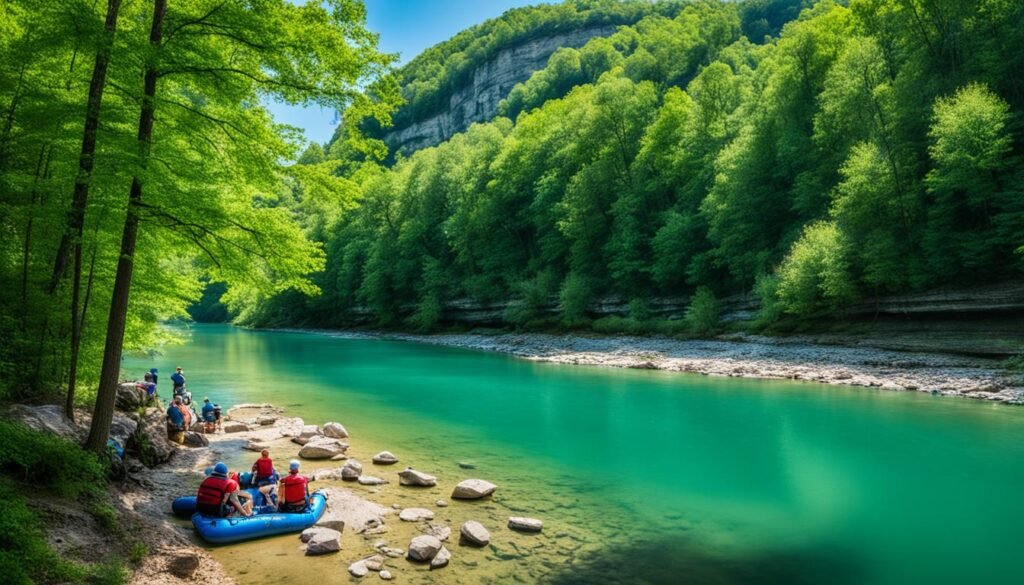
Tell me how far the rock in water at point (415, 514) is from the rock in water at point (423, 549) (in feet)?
4.97

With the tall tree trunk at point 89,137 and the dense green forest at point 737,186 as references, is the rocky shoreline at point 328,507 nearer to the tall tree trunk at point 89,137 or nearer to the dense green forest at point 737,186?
the tall tree trunk at point 89,137

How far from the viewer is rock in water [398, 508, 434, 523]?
1141cm

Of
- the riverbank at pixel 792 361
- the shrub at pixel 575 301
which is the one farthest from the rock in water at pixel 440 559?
the shrub at pixel 575 301

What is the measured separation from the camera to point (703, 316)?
45.1 metres

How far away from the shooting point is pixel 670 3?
150m

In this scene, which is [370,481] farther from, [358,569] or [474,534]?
[358,569]

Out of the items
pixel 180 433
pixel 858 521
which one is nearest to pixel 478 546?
pixel 858 521

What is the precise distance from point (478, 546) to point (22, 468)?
714 centimetres

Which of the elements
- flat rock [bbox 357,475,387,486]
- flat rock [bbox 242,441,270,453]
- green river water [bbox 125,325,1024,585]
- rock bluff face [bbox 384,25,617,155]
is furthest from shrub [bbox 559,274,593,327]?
rock bluff face [bbox 384,25,617,155]

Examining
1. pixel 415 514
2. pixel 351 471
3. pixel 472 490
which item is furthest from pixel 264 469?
pixel 472 490

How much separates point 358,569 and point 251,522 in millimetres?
2535

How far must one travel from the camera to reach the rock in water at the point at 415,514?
11406 mm

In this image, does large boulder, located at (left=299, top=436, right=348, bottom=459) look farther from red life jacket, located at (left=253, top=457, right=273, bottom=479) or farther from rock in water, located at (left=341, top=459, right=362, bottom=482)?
red life jacket, located at (left=253, top=457, right=273, bottom=479)

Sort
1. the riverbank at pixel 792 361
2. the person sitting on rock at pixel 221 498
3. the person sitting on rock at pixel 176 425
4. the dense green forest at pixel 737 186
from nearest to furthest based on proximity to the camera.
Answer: the person sitting on rock at pixel 221 498
the person sitting on rock at pixel 176 425
the riverbank at pixel 792 361
the dense green forest at pixel 737 186
